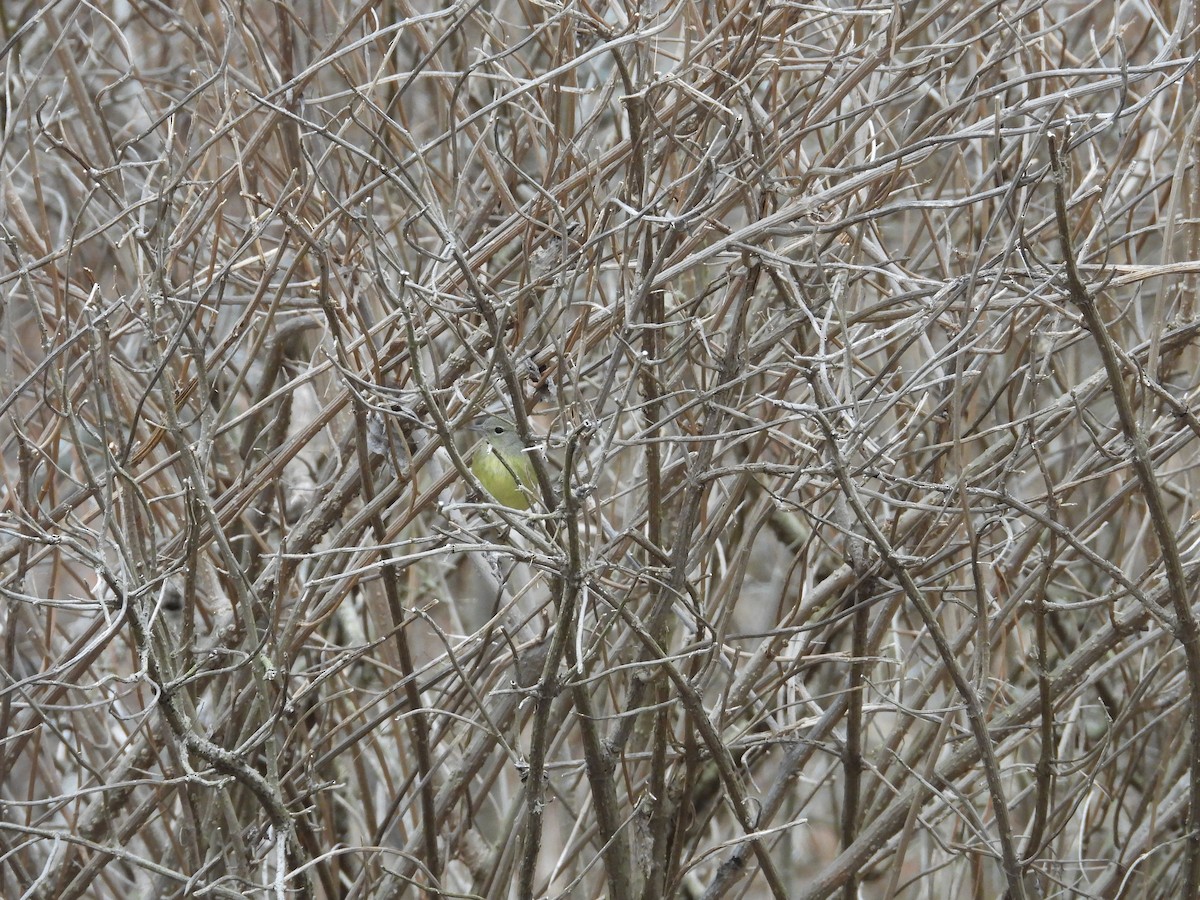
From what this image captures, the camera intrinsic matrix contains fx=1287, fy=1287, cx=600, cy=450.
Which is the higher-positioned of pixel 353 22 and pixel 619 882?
pixel 353 22

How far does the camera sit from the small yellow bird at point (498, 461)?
150 inches

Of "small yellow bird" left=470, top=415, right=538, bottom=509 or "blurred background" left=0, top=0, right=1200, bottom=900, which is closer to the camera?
"blurred background" left=0, top=0, right=1200, bottom=900

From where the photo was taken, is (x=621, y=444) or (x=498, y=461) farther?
(x=498, y=461)

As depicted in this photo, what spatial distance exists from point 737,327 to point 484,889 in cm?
180

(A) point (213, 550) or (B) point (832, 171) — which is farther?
(A) point (213, 550)

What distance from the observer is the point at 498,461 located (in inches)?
148

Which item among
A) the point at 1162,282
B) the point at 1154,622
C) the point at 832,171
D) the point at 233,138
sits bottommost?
the point at 1154,622

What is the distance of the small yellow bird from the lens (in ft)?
12.5

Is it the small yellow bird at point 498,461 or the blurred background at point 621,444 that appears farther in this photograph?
the small yellow bird at point 498,461

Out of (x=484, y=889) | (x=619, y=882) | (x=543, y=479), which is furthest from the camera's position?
(x=484, y=889)

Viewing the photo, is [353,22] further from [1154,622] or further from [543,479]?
[1154,622]

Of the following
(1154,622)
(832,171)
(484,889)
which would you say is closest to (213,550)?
(484,889)

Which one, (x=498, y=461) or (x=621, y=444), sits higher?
(x=621, y=444)

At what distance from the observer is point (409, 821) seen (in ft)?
14.7
